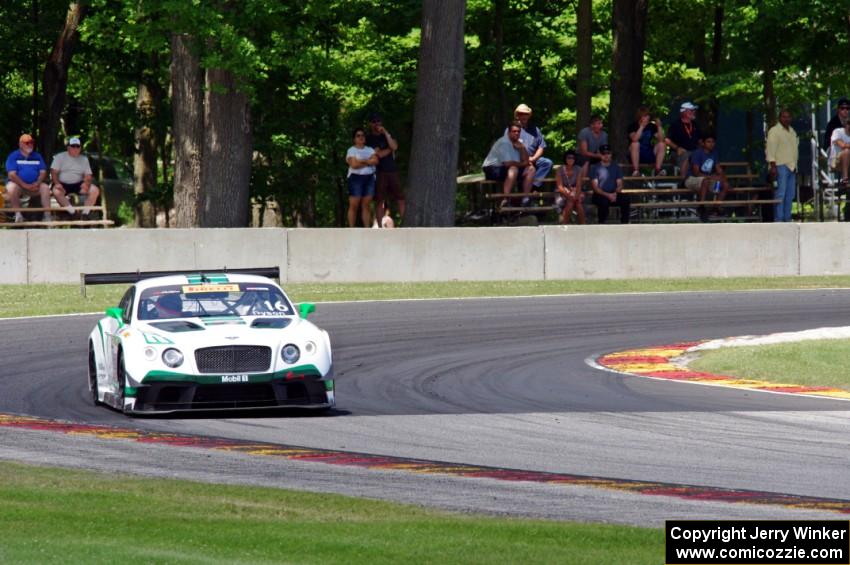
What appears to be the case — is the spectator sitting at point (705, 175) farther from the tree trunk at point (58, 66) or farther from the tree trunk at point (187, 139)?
the tree trunk at point (58, 66)

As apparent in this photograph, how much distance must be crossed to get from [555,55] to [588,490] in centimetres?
3614

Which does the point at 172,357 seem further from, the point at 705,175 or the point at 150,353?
the point at 705,175

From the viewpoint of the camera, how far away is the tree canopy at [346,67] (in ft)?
97.8

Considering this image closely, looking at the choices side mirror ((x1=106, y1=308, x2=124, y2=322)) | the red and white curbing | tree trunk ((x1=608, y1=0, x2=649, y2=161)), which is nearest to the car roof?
side mirror ((x1=106, y1=308, x2=124, y2=322))

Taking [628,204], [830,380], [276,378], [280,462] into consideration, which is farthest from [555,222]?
[280,462]

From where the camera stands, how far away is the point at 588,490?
391 inches

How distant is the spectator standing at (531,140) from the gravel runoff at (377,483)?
1706 centimetres

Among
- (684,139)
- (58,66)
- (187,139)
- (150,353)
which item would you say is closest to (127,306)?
(150,353)

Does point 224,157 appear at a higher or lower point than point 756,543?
higher

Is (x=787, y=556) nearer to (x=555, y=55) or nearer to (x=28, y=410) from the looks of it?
(x=28, y=410)

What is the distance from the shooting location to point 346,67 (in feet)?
103

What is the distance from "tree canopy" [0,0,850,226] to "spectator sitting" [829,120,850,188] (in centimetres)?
613

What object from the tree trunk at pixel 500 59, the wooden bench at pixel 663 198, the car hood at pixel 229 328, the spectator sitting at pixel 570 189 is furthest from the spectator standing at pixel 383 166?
the car hood at pixel 229 328

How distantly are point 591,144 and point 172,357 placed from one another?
16786 mm
